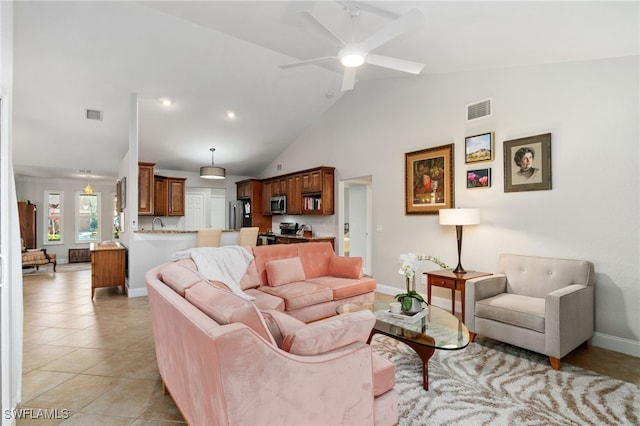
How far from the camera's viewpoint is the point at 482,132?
3986 millimetres

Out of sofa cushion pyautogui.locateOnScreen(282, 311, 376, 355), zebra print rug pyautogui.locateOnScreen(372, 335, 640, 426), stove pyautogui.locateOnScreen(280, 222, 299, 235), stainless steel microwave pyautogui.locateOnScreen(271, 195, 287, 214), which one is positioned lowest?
zebra print rug pyautogui.locateOnScreen(372, 335, 640, 426)

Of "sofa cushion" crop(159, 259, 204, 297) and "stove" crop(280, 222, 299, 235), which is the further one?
"stove" crop(280, 222, 299, 235)

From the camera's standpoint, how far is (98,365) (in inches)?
104

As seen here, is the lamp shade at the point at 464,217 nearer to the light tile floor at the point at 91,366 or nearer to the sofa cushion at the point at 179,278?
the sofa cushion at the point at 179,278

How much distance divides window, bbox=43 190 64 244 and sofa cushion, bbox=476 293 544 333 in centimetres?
1086

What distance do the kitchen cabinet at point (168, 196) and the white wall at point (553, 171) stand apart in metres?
4.59

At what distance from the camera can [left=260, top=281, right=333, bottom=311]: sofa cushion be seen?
→ 3256 millimetres

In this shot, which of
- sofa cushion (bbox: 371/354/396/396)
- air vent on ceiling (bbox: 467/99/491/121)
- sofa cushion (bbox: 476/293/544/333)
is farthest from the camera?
air vent on ceiling (bbox: 467/99/491/121)

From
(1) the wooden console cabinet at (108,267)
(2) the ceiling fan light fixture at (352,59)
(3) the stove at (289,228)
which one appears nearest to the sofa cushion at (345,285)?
(2) the ceiling fan light fixture at (352,59)

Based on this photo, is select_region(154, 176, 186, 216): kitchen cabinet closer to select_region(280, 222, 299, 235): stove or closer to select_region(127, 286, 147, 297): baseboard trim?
select_region(280, 222, 299, 235): stove

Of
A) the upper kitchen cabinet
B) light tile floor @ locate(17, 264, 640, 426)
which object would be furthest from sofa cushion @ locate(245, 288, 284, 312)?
the upper kitchen cabinet

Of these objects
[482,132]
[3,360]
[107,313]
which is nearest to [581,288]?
[482,132]

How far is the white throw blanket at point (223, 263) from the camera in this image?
3268 millimetres

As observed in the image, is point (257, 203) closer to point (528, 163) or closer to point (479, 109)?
point (479, 109)
